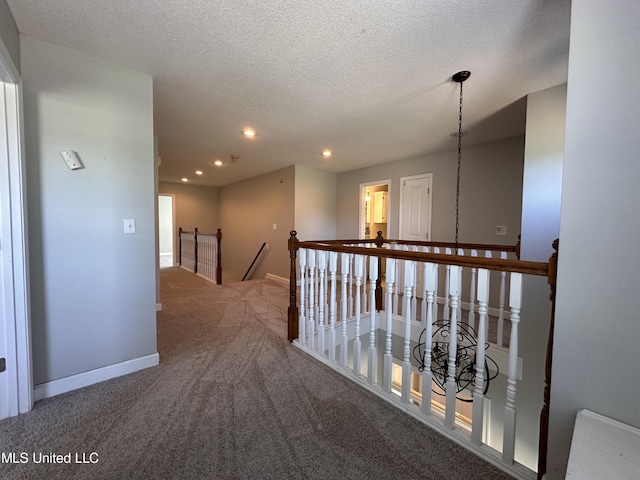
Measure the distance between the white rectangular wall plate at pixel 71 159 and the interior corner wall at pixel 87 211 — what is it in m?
0.03

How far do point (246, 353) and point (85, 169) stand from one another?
6.06 ft

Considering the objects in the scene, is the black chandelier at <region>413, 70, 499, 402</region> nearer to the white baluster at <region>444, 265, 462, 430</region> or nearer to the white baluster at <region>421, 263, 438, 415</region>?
the white baluster at <region>421, 263, 438, 415</region>

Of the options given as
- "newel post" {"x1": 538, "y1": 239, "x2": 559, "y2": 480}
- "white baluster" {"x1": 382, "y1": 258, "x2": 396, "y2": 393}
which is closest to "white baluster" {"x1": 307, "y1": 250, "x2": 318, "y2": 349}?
"white baluster" {"x1": 382, "y1": 258, "x2": 396, "y2": 393}

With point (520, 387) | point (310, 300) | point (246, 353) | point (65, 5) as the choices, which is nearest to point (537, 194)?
point (520, 387)

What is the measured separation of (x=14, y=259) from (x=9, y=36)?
3.97ft

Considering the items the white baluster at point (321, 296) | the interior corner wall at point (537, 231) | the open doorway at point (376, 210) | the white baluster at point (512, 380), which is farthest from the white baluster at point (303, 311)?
the open doorway at point (376, 210)

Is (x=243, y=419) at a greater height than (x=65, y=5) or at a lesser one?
lesser

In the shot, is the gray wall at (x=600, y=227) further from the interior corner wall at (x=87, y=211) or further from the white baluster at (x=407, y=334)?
the interior corner wall at (x=87, y=211)

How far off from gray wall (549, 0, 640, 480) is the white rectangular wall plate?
267cm

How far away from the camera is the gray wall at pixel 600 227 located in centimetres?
88

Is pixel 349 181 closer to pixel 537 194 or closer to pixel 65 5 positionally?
pixel 537 194

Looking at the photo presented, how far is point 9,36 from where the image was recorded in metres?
1.40

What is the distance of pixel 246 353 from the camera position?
7.58ft

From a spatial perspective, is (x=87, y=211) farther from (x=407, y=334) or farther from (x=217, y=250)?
(x=217, y=250)
